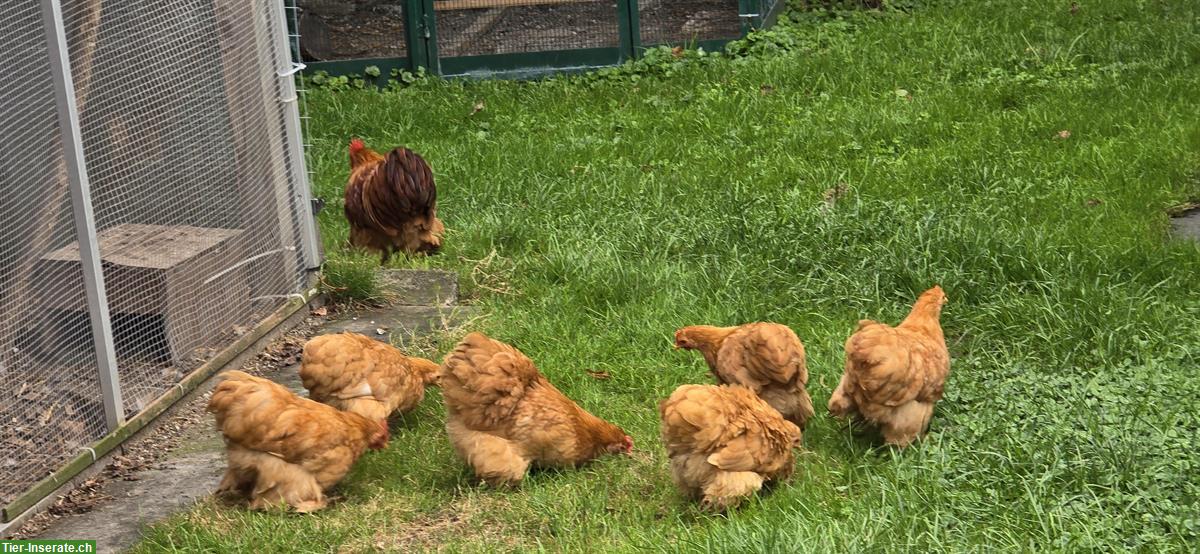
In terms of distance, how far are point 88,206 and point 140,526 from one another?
3.93 feet

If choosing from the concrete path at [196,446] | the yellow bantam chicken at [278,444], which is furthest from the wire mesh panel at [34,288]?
the yellow bantam chicken at [278,444]

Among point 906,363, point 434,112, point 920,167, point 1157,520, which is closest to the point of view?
point 1157,520

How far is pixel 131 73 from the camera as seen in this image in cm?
511

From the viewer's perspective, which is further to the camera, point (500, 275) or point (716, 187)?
point (716, 187)

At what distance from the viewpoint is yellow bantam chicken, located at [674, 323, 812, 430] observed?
469 centimetres

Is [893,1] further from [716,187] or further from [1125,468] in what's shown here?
[1125,468]

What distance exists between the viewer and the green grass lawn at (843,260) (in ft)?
13.8

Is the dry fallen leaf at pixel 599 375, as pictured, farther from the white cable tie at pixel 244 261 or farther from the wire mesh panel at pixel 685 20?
the wire mesh panel at pixel 685 20

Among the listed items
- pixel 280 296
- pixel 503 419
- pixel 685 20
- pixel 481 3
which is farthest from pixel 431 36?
pixel 503 419

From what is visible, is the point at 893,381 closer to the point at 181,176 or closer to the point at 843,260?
the point at 843,260

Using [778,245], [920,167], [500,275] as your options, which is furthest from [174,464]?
[920,167]

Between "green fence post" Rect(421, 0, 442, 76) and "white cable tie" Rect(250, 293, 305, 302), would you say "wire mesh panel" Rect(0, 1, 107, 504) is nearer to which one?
"white cable tie" Rect(250, 293, 305, 302)

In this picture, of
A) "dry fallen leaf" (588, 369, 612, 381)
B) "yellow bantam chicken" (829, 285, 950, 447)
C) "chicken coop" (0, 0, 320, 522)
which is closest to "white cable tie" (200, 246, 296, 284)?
"chicken coop" (0, 0, 320, 522)

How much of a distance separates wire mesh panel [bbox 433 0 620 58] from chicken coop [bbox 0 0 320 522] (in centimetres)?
512
